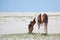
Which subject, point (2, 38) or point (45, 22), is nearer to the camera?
point (2, 38)

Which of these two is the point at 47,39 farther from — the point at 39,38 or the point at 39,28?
the point at 39,28

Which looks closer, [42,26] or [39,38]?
[39,38]

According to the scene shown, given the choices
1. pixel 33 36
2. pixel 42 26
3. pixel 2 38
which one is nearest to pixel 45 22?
pixel 42 26

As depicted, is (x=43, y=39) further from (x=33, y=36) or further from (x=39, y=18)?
(x=39, y=18)

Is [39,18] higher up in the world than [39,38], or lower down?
higher up

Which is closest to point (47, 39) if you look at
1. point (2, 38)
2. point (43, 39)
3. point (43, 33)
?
point (43, 39)

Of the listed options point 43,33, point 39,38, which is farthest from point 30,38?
point 43,33

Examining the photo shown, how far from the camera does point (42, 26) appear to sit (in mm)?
6605

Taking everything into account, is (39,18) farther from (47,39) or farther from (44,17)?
(47,39)

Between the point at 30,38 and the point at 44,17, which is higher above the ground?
the point at 44,17

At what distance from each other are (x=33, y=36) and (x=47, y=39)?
1.53ft

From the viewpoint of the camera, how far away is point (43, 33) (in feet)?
21.6

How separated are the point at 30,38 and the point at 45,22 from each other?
825mm

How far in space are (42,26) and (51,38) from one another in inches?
27.2
